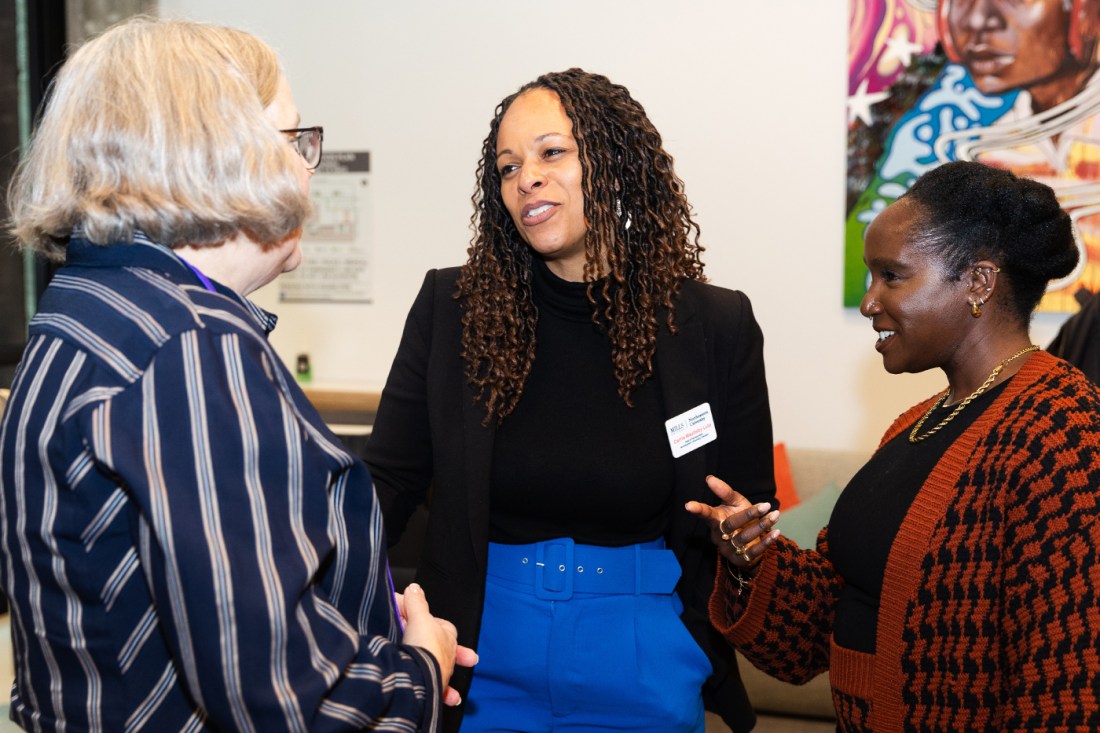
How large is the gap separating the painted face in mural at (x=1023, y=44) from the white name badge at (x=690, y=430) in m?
2.92

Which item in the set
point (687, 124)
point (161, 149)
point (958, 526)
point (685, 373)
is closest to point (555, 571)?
point (685, 373)

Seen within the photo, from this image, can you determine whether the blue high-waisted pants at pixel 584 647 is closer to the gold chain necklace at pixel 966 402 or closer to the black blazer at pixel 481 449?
the black blazer at pixel 481 449

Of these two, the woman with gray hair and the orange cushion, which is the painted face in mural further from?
the woman with gray hair

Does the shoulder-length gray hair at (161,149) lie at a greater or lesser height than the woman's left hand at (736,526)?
greater

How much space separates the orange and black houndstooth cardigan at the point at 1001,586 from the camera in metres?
1.40

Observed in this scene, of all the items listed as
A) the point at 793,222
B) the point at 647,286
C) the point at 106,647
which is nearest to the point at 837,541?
the point at 647,286

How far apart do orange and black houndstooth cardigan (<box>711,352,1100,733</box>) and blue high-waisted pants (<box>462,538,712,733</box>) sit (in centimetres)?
30

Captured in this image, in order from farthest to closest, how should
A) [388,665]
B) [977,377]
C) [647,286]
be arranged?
[647,286]
[977,377]
[388,665]

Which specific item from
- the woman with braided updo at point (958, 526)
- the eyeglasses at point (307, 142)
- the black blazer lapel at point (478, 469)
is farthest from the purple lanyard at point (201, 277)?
the woman with braided updo at point (958, 526)

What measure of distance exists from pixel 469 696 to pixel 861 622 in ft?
2.36

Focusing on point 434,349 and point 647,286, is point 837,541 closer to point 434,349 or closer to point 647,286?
point 647,286

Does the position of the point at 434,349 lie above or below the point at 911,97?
below

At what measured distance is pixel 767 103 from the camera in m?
4.51

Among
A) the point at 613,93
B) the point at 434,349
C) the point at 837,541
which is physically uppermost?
the point at 613,93
